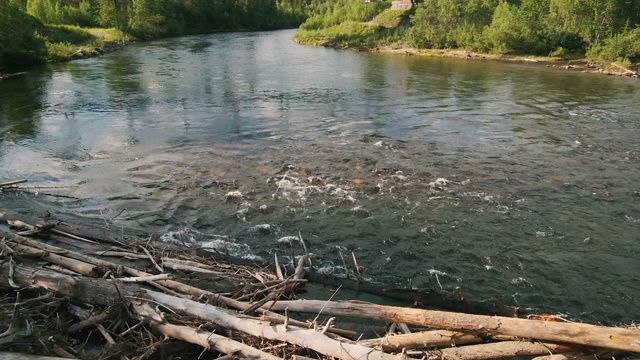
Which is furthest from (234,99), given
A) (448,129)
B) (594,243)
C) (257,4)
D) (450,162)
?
(257,4)

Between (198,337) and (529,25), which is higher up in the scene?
(529,25)

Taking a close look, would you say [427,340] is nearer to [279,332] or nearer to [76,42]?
[279,332]

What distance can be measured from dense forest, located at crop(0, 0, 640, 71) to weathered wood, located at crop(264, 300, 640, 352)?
167 ft

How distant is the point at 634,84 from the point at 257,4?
5332 inches

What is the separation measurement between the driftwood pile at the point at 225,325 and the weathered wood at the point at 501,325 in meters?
0.01

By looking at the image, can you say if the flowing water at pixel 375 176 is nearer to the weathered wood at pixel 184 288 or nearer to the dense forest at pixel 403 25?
the weathered wood at pixel 184 288

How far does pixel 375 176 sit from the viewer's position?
17531 mm

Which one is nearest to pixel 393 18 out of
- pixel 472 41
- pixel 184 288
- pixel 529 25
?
pixel 472 41

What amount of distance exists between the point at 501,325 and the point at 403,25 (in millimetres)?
108255

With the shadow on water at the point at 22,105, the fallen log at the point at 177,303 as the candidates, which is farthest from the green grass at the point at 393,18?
the fallen log at the point at 177,303

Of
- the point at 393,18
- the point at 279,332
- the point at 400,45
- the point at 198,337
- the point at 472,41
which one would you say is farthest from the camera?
the point at 393,18

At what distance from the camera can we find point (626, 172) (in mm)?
18094

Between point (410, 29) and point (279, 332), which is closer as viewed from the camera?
point (279, 332)

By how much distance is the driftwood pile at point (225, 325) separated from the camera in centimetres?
609
